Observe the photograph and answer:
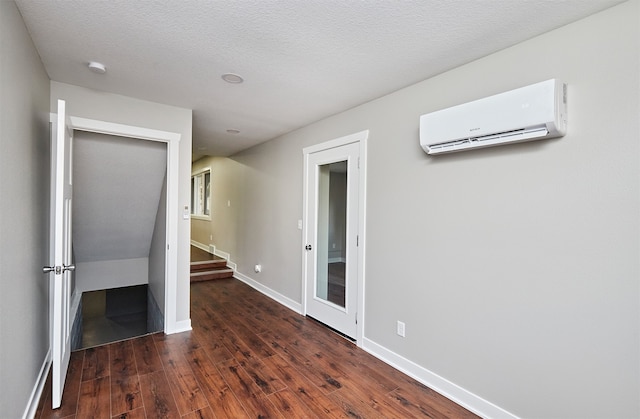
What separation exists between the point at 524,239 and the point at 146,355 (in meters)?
3.24

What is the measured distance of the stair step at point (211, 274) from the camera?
17.3ft

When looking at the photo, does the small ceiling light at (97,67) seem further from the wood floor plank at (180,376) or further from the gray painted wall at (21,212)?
the wood floor plank at (180,376)

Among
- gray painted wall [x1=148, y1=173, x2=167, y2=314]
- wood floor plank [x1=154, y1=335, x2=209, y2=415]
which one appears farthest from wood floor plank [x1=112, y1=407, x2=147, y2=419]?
gray painted wall [x1=148, y1=173, x2=167, y2=314]

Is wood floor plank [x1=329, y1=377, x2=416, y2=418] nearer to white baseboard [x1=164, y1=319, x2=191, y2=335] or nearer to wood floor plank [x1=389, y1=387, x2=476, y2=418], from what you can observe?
wood floor plank [x1=389, y1=387, x2=476, y2=418]

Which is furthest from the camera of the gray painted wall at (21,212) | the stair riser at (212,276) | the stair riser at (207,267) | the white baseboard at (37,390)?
the stair riser at (207,267)

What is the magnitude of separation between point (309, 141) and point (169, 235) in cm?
196

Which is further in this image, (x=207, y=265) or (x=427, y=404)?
(x=207, y=265)

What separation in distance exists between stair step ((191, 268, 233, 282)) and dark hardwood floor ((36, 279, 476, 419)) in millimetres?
1985

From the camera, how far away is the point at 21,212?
1787mm

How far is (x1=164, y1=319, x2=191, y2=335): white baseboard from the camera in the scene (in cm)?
323

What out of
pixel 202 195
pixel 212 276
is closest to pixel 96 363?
pixel 212 276

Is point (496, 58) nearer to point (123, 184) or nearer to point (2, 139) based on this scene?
point (2, 139)

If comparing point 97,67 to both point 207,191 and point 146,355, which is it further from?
point 207,191

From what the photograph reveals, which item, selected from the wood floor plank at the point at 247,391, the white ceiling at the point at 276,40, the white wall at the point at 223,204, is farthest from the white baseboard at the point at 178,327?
the white wall at the point at 223,204
